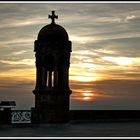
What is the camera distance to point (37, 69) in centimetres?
2977

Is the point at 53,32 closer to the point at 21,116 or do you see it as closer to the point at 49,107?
the point at 49,107

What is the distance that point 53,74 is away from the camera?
97.3ft

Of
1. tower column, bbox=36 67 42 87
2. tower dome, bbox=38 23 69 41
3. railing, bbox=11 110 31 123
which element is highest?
tower dome, bbox=38 23 69 41

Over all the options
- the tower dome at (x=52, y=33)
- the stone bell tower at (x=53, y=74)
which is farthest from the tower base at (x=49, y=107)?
the tower dome at (x=52, y=33)

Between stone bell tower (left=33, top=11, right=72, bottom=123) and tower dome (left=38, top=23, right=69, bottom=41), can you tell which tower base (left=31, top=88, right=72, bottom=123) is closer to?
stone bell tower (left=33, top=11, right=72, bottom=123)

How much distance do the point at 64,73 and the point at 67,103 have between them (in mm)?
1685

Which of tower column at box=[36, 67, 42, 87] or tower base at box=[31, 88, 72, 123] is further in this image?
tower column at box=[36, 67, 42, 87]

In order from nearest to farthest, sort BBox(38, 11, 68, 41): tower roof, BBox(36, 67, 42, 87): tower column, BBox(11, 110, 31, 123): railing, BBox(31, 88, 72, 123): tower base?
BBox(11, 110, 31, 123): railing < BBox(31, 88, 72, 123): tower base < BBox(38, 11, 68, 41): tower roof < BBox(36, 67, 42, 87): tower column

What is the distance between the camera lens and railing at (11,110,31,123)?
2849 cm

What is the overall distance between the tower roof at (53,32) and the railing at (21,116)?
4.16 m

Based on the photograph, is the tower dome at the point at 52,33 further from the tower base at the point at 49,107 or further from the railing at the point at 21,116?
the railing at the point at 21,116

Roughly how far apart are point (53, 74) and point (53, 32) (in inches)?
92.3

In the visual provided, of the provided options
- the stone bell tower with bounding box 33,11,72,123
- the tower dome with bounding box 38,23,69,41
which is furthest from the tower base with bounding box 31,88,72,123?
the tower dome with bounding box 38,23,69,41

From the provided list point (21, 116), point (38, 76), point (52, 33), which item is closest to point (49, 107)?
point (21, 116)
